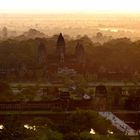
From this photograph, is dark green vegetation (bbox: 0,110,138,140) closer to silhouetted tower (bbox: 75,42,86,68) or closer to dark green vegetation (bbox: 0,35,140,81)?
dark green vegetation (bbox: 0,35,140,81)

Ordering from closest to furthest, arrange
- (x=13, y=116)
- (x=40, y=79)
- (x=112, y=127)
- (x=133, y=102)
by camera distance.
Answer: (x=112, y=127), (x=13, y=116), (x=133, y=102), (x=40, y=79)

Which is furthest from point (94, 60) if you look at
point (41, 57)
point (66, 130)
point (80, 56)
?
point (66, 130)

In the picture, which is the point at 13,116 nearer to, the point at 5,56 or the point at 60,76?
the point at 60,76

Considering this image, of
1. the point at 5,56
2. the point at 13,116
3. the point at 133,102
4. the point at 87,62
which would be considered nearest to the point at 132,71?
the point at 87,62

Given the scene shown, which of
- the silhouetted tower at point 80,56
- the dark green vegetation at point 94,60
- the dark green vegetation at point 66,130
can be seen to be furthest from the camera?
the silhouetted tower at point 80,56

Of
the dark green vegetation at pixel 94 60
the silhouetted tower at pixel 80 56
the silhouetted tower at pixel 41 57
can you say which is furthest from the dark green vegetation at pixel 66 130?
the silhouetted tower at pixel 80 56

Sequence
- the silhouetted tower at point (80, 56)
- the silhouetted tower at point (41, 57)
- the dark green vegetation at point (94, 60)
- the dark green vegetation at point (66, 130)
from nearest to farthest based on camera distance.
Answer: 1. the dark green vegetation at point (66, 130)
2. the dark green vegetation at point (94, 60)
3. the silhouetted tower at point (41, 57)
4. the silhouetted tower at point (80, 56)

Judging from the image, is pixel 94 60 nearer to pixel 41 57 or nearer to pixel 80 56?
pixel 80 56

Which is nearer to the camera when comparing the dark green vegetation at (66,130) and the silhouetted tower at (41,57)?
the dark green vegetation at (66,130)

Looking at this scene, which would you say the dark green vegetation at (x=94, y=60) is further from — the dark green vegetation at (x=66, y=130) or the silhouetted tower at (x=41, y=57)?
the dark green vegetation at (x=66, y=130)
